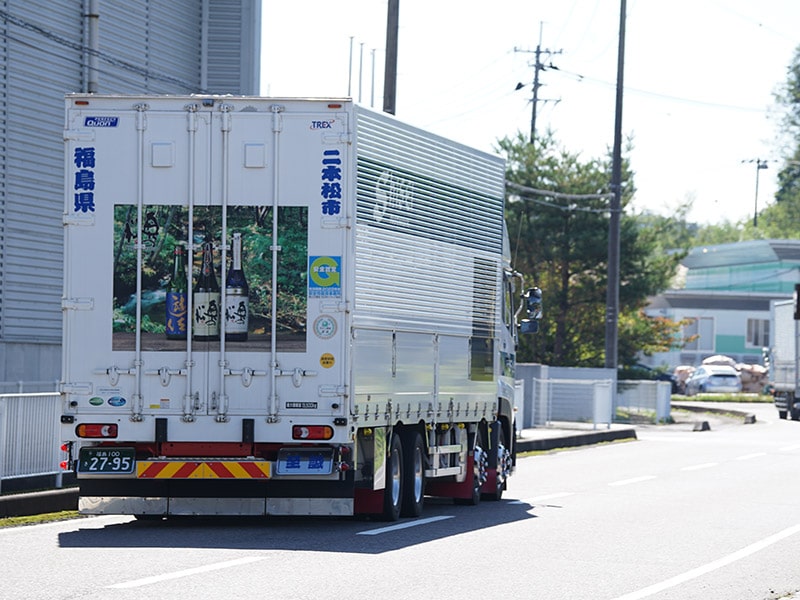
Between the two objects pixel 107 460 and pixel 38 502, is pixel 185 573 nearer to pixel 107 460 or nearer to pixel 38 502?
pixel 107 460

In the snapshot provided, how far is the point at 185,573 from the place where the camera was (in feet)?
36.9

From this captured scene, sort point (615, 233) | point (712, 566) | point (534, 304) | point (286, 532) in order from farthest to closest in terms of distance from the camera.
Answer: point (615, 233) < point (534, 304) < point (286, 532) < point (712, 566)

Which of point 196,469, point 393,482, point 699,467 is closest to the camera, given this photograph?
point 196,469

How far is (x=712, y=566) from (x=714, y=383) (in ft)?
209

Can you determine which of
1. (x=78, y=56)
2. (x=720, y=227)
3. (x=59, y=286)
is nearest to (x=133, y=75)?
(x=78, y=56)

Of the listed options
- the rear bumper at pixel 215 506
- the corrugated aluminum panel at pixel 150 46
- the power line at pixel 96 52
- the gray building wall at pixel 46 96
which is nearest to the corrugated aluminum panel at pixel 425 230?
the rear bumper at pixel 215 506

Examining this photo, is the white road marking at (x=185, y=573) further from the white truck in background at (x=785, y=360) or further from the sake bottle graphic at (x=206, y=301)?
the white truck in background at (x=785, y=360)

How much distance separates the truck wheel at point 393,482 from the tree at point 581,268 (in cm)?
3339

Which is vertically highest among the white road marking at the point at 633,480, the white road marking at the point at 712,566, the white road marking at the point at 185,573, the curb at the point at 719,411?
the white road marking at the point at 185,573

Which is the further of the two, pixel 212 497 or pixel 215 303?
pixel 212 497

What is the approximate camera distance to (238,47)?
97.3 ft

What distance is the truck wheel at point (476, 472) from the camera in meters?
18.3

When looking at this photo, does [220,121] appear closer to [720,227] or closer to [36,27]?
[36,27]

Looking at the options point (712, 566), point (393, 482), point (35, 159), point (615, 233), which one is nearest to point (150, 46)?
point (35, 159)
